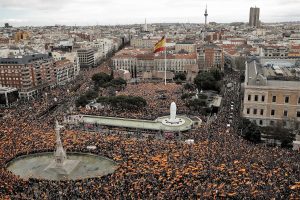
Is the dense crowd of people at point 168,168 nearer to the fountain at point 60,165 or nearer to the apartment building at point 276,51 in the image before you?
the fountain at point 60,165

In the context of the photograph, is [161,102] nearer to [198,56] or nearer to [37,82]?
[37,82]

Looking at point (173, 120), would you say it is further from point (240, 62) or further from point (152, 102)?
point (240, 62)

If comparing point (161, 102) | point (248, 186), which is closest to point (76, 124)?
point (161, 102)

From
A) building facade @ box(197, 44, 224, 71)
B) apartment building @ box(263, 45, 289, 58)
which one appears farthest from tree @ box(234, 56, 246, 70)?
apartment building @ box(263, 45, 289, 58)

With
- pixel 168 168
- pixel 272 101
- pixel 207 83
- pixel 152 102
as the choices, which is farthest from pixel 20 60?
pixel 168 168

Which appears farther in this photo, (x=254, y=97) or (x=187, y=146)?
(x=254, y=97)

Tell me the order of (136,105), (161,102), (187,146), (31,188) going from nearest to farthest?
(31,188) → (187,146) → (136,105) → (161,102)
